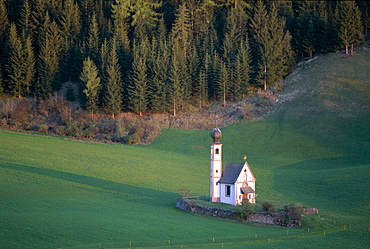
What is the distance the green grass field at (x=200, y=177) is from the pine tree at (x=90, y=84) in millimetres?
13585

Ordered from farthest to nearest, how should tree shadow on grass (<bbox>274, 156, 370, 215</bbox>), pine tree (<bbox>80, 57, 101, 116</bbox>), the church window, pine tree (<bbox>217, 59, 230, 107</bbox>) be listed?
pine tree (<bbox>217, 59, 230, 107</bbox>) < pine tree (<bbox>80, 57, 101, 116</bbox>) < tree shadow on grass (<bbox>274, 156, 370, 215</bbox>) < the church window

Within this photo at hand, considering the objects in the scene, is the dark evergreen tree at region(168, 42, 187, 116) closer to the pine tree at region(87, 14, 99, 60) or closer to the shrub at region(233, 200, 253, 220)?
the pine tree at region(87, 14, 99, 60)

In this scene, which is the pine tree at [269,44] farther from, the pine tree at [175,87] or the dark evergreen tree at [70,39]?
the dark evergreen tree at [70,39]

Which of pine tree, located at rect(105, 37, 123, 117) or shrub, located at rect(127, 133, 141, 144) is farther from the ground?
pine tree, located at rect(105, 37, 123, 117)

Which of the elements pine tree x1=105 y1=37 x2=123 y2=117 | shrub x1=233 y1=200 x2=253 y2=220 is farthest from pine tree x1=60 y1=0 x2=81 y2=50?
shrub x1=233 y1=200 x2=253 y2=220

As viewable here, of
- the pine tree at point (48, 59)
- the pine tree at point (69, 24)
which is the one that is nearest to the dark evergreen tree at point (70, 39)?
the pine tree at point (69, 24)

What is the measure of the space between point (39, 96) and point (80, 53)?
497 inches

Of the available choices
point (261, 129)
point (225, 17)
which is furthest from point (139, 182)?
point (225, 17)

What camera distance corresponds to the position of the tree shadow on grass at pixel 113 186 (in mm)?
50994

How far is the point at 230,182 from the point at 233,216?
5.14 metres

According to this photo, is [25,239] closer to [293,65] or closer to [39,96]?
[39,96]

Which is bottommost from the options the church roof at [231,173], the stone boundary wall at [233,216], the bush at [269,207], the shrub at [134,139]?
the stone boundary wall at [233,216]

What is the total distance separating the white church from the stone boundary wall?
10.7ft

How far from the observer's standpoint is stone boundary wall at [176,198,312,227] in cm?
4133
